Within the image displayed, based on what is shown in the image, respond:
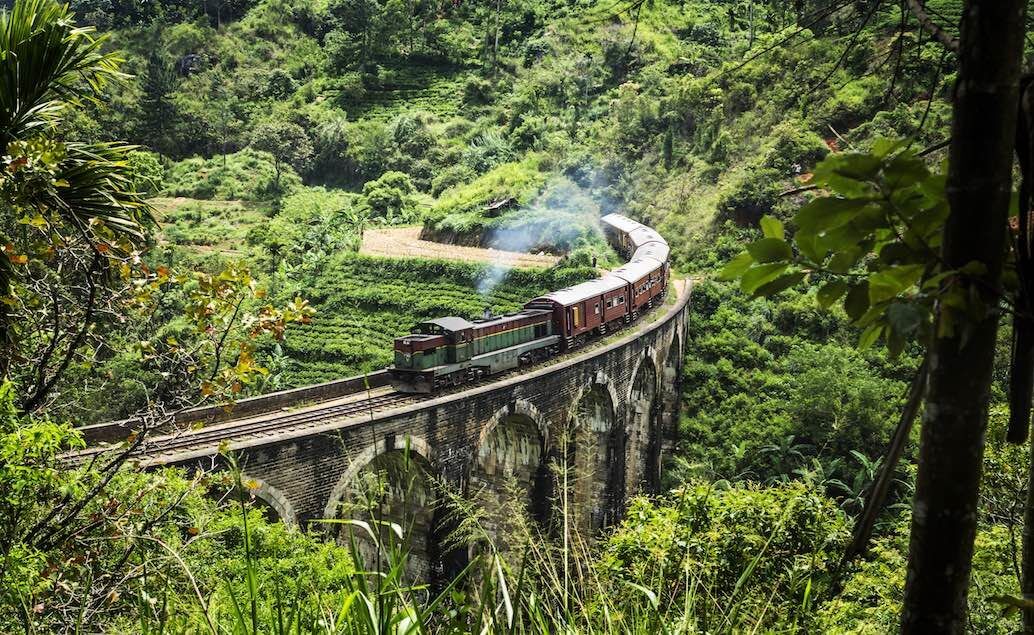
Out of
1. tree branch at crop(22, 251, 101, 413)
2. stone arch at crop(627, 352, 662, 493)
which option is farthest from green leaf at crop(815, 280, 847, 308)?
stone arch at crop(627, 352, 662, 493)

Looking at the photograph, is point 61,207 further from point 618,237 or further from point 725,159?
point 725,159

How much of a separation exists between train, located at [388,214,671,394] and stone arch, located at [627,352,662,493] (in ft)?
4.98

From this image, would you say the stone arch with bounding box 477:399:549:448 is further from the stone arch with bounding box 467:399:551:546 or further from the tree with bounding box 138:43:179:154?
the tree with bounding box 138:43:179:154

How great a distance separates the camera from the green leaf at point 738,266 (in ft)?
5.09

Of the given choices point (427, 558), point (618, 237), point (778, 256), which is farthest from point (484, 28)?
point (778, 256)

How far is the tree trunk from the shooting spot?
1.38 metres

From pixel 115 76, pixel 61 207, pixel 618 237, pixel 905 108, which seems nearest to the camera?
pixel 61 207

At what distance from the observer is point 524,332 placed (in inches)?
681

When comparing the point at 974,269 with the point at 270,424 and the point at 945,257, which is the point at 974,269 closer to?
the point at 945,257

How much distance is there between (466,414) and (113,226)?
9233 millimetres

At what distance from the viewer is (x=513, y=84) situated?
50.9m

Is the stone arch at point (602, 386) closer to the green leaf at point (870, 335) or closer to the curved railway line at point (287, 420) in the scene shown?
the curved railway line at point (287, 420)

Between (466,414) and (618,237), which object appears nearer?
(466,414)

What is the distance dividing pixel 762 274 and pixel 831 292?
15cm
